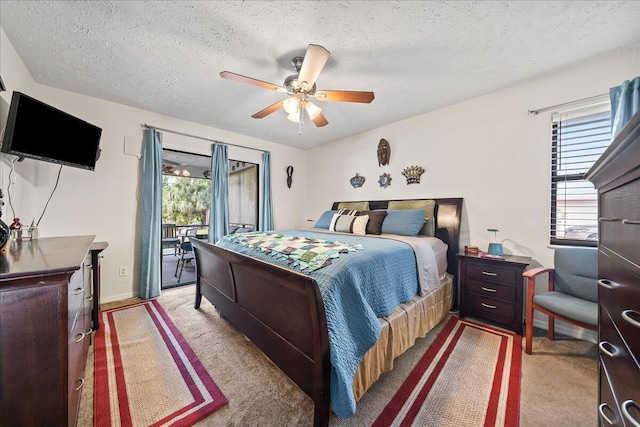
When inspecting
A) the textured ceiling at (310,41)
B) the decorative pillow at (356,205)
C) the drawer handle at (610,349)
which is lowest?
the drawer handle at (610,349)

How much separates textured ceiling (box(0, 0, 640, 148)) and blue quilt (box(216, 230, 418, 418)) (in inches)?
65.9

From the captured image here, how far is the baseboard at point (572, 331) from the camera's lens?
212 cm

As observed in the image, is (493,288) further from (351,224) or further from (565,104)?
(565,104)

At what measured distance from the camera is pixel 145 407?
1427mm

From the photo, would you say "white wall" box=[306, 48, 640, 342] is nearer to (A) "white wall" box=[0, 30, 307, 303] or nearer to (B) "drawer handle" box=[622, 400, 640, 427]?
(B) "drawer handle" box=[622, 400, 640, 427]

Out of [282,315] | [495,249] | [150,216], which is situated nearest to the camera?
[282,315]

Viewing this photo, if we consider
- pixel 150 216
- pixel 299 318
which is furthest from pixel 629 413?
pixel 150 216

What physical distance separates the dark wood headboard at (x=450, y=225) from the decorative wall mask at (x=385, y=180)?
0.83 meters

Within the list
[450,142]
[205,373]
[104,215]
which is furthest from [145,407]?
[450,142]

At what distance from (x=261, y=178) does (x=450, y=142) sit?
3.06 meters

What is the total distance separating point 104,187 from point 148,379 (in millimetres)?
2455

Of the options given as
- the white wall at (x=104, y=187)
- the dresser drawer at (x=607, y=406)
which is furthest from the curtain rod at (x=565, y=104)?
the white wall at (x=104, y=187)

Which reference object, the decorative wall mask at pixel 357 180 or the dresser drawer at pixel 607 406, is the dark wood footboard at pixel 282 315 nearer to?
the dresser drawer at pixel 607 406

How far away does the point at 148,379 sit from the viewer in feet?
5.43
